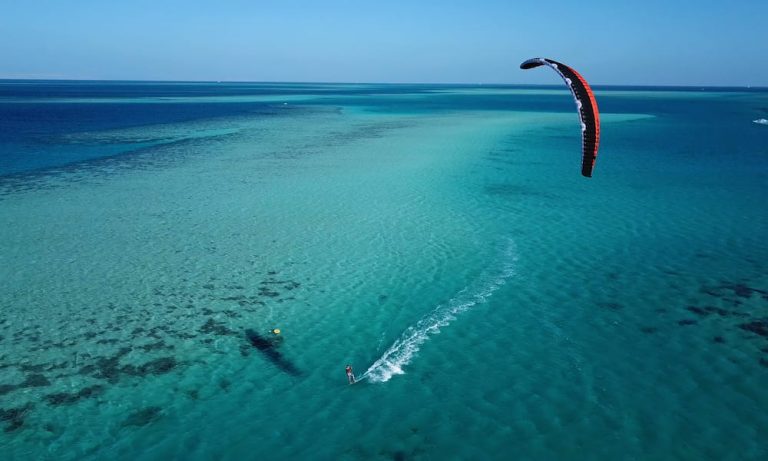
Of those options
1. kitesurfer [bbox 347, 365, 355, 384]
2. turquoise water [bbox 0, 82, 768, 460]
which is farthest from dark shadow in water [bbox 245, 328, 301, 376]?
kitesurfer [bbox 347, 365, 355, 384]

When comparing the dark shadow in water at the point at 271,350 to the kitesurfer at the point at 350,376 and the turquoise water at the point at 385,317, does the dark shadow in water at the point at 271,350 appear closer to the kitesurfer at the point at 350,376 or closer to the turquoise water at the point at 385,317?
the turquoise water at the point at 385,317

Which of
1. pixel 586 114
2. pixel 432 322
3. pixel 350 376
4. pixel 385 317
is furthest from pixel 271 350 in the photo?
pixel 586 114

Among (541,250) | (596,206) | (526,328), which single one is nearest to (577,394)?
(526,328)

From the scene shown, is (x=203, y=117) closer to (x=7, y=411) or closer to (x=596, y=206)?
(x=596, y=206)

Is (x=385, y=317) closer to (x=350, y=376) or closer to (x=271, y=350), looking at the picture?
(x=350, y=376)

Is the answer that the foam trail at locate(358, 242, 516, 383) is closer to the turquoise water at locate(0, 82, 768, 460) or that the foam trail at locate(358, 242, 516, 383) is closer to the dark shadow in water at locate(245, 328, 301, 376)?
the turquoise water at locate(0, 82, 768, 460)

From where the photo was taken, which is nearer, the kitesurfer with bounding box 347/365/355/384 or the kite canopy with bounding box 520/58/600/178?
the kitesurfer with bounding box 347/365/355/384

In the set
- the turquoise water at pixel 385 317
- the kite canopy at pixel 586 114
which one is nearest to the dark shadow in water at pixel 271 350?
the turquoise water at pixel 385 317
